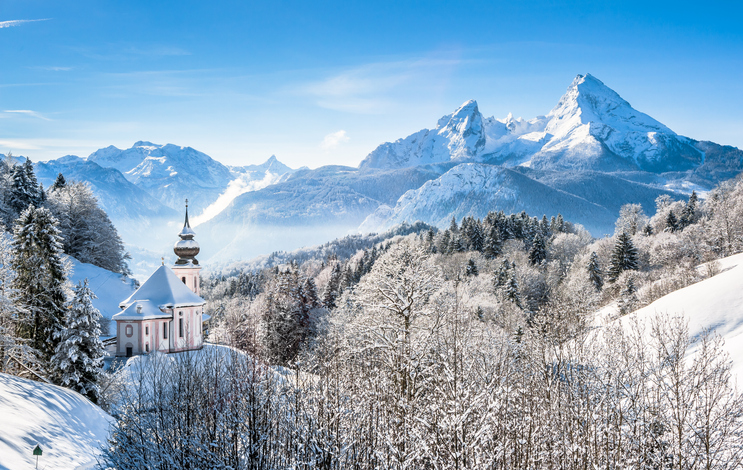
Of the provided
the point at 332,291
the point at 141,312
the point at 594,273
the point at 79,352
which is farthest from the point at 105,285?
the point at 594,273

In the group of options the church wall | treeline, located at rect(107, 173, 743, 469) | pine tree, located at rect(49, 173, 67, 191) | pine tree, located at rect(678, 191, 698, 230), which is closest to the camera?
treeline, located at rect(107, 173, 743, 469)

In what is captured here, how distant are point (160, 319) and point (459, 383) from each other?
90.2 ft

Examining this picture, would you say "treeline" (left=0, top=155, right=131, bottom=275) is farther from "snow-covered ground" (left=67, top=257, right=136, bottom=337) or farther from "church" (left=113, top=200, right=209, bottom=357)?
"church" (left=113, top=200, right=209, bottom=357)

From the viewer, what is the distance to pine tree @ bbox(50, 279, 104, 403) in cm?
2148

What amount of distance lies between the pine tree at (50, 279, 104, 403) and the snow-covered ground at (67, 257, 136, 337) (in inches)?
1042

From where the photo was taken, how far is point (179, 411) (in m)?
11.6

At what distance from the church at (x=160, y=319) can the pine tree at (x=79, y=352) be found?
8787 millimetres

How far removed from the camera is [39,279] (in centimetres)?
2534

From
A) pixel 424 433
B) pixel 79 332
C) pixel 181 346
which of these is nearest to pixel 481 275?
pixel 181 346

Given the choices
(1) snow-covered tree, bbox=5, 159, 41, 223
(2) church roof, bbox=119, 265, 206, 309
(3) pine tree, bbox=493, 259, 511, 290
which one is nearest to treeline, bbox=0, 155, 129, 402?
(2) church roof, bbox=119, 265, 206, 309

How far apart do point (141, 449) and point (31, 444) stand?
2.95m

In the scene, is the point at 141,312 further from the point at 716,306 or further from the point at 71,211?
the point at 71,211

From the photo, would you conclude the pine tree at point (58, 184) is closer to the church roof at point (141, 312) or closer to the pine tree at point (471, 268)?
the church roof at point (141, 312)

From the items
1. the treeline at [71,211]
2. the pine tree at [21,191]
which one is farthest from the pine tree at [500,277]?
the pine tree at [21,191]
